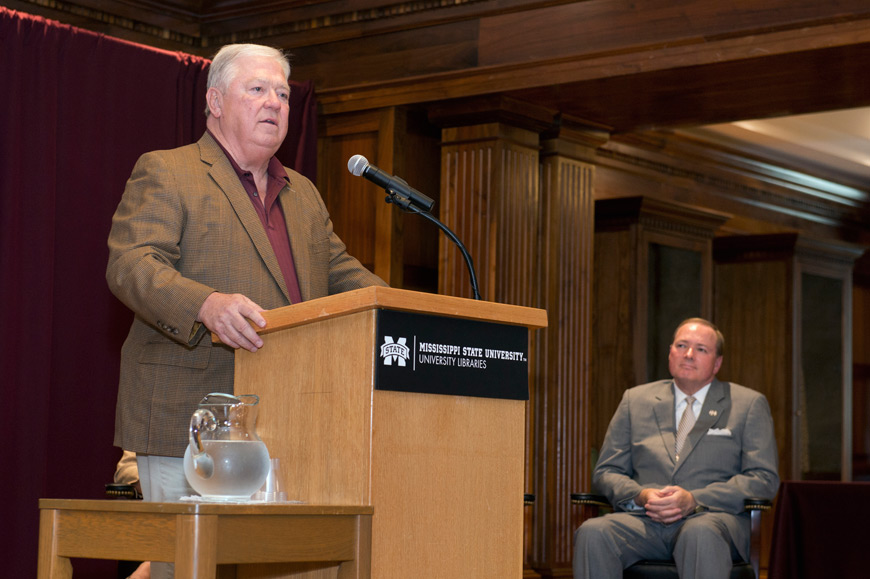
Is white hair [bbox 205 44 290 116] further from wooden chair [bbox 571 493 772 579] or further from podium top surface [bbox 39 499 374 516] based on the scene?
wooden chair [bbox 571 493 772 579]

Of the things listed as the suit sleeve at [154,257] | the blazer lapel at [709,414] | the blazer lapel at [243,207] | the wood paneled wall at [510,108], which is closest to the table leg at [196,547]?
the suit sleeve at [154,257]

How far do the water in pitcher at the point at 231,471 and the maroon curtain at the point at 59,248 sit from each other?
2.87 meters

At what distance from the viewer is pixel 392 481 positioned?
182 cm

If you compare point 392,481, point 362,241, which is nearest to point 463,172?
point 362,241

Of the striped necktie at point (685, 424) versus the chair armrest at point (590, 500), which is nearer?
the chair armrest at point (590, 500)

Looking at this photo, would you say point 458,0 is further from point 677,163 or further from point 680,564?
point 677,163

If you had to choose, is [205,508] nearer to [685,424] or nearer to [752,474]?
[752,474]

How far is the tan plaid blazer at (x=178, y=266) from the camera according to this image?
219 centimetres

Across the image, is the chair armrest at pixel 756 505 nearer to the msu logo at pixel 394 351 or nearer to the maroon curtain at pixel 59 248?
the maroon curtain at pixel 59 248

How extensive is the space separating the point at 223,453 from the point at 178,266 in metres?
0.60

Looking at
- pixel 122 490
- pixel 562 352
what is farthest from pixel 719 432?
pixel 122 490

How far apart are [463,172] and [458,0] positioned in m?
0.83

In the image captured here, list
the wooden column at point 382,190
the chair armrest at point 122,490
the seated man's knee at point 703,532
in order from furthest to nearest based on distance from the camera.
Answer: the wooden column at point 382,190
the seated man's knee at point 703,532
the chair armrest at point 122,490

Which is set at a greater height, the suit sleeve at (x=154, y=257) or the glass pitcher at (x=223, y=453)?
the suit sleeve at (x=154, y=257)
